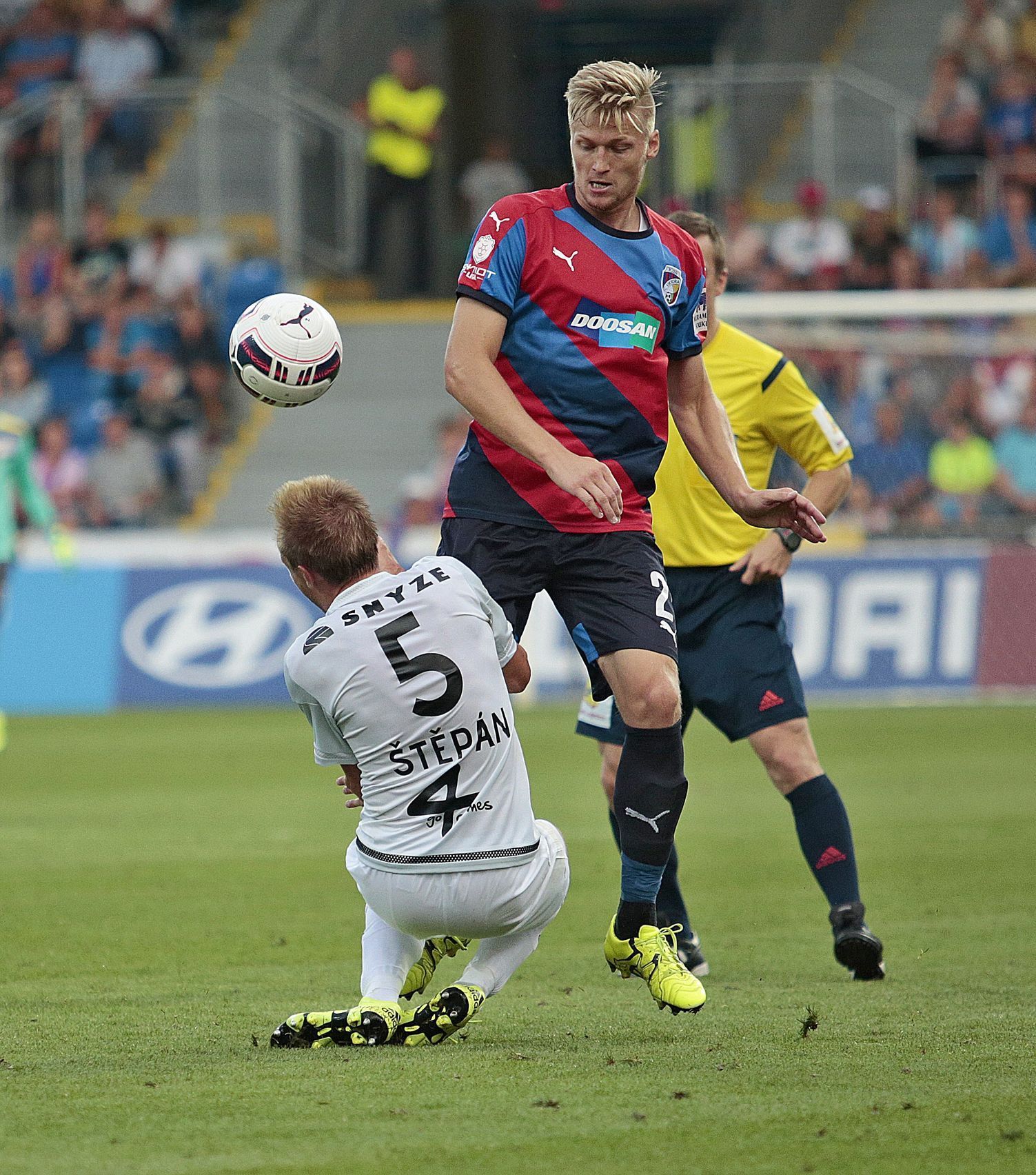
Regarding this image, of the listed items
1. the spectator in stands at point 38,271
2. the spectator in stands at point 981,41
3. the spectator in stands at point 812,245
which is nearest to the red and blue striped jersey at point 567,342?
the spectator in stands at point 812,245

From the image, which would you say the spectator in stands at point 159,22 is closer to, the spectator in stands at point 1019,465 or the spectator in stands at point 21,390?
the spectator in stands at point 21,390

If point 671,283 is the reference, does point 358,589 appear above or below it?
below

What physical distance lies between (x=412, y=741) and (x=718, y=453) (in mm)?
1418

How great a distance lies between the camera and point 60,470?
1891 cm

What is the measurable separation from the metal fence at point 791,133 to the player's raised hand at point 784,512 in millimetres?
14456

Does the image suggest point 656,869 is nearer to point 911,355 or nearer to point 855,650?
point 855,650

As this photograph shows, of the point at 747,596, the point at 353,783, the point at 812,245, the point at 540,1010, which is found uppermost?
the point at 353,783

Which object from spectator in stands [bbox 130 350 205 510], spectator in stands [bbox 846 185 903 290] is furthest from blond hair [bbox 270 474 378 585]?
spectator in stands [bbox 130 350 205 510]

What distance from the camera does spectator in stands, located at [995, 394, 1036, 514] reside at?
15.9 m

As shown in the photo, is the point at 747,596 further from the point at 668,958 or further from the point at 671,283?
the point at 668,958

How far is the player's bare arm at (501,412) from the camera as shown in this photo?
474cm

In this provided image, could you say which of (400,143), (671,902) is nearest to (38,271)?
(400,143)

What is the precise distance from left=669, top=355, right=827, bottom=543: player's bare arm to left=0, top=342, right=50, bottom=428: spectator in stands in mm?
15509

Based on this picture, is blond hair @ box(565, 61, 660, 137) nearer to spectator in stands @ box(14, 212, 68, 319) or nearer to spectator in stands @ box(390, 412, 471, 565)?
spectator in stands @ box(390, 412, 471, 565)
